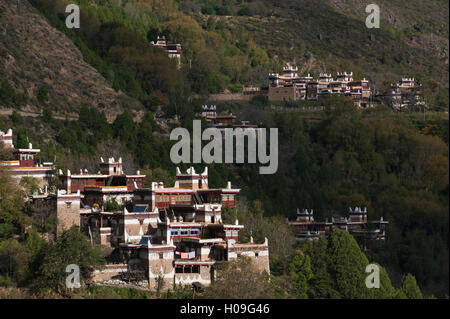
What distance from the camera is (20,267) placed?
38.5 m

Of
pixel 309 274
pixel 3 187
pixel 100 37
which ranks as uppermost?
pixel 100 37

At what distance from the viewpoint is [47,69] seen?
224 feet

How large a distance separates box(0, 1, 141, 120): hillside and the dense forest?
2.42 ft

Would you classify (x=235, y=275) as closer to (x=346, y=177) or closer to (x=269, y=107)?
(x=346, y=177)

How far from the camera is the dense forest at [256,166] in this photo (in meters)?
38.7

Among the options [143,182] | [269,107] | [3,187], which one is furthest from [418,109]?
[3,187]

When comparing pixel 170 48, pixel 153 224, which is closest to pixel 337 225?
pixel 153 224

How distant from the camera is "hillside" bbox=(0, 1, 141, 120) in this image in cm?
6475

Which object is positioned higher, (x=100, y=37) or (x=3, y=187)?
(x=100, y=37)

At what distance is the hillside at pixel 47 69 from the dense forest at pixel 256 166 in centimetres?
74

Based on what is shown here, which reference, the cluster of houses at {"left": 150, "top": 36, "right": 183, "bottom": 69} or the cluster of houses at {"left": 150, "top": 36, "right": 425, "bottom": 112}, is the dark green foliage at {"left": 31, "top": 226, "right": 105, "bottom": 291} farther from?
the cluster of houses at {"left": 150, "top": 36, "right": 183, "bottom": 69}

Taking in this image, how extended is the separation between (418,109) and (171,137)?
19404 mm

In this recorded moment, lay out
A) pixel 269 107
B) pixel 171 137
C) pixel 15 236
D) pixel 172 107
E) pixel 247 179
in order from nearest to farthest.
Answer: pixel 15 236, pixel 247 179, pixel 171 137, pixel 172 107, pixel 269 107
